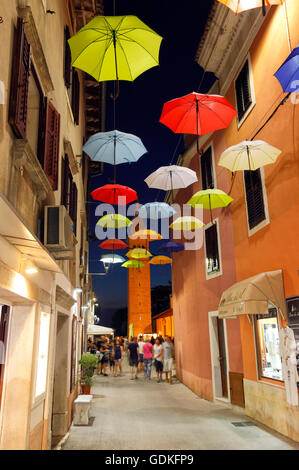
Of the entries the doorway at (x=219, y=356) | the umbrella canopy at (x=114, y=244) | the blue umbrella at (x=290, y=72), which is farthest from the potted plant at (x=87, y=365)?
the blue umbrella at (x=290, y=72)

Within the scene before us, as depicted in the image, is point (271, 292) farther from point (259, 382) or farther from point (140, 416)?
point (140, 416)

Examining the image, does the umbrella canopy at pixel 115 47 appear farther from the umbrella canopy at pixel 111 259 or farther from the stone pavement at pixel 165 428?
the umbrella canopy at pixel 111 259

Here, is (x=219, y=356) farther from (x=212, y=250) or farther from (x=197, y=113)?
(x=197, y=113)

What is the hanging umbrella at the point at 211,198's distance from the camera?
34.7 feet

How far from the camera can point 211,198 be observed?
10688 mm

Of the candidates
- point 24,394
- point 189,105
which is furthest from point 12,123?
point 189,105

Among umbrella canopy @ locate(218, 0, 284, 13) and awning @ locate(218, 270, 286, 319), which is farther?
awning @ locate(218, 270, 286, 319)

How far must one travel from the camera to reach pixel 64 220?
591 cm

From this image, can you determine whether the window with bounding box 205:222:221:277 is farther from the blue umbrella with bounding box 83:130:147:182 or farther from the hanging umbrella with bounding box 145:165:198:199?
the blue umbrella with bounding box 83:130:147:182

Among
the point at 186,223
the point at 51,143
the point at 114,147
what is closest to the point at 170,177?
the point at 186,223

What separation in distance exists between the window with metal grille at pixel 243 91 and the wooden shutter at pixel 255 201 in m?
2.12

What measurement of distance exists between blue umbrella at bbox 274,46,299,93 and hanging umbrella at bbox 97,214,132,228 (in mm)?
8499

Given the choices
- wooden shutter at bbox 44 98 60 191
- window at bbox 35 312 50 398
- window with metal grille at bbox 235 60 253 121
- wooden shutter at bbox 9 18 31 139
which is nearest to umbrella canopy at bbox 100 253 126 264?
window with metal grille at bbox 235 60 253 121

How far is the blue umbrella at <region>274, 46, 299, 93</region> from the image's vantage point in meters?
6.20
